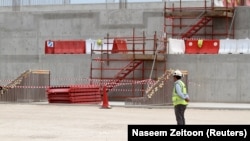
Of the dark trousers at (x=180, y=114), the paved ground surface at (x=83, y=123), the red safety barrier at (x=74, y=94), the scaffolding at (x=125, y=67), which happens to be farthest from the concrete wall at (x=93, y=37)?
the dark trousers at (x=180, y=114)

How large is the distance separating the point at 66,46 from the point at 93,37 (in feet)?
7.33

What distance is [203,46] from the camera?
111ft

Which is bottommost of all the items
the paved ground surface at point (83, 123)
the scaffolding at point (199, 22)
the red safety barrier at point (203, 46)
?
the paved ground surface at point (83, 123)

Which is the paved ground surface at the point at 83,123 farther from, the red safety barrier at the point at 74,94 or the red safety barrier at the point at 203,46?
the red safety barrier at the point at 203,46

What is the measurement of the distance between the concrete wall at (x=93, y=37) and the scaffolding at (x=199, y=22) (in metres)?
0.50

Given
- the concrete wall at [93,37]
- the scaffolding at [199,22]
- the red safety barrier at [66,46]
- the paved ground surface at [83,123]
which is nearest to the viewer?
the paved ground surface at [83,123]

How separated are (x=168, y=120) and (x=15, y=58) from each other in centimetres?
1937

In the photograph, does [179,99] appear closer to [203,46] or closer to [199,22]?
[203,46]

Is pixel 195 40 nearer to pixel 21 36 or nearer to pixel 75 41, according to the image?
pixel 75 41

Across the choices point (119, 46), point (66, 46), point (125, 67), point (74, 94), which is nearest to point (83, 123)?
point (74, 94)

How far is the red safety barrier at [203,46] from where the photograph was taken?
3359 centimetres

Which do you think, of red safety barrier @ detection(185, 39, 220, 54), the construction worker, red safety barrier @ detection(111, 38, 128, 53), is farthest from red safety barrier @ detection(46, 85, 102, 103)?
the construction worker

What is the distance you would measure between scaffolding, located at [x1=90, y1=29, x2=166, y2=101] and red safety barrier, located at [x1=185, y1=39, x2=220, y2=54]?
5.74 feet

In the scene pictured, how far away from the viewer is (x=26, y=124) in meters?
19.0
